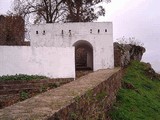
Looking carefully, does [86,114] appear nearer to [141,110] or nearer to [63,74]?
[141,110]

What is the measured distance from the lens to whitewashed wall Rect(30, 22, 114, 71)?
19375 millimetres

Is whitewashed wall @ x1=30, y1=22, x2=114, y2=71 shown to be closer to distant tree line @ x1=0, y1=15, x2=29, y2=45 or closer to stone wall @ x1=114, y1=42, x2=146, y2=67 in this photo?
stone wall @ x1=114, y1=42, x2=146, y2=67

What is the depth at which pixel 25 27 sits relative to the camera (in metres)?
25.8

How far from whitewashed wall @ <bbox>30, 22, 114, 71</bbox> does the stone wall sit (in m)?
0.58

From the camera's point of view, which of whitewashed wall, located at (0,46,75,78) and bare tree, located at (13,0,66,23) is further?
bare tree, located at (13,0,66,23)

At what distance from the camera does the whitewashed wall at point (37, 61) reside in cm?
1512

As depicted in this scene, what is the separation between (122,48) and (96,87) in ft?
45.1

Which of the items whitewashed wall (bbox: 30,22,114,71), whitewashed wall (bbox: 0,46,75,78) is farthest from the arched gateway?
whitewashed wall (bbox: 0,46,75,78)

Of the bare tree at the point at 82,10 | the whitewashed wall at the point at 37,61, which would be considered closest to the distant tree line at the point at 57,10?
the bare tree at the point at 82,10

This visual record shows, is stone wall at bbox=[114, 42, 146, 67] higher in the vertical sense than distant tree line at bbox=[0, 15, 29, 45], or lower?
lower

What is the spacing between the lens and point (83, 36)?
19359 mm

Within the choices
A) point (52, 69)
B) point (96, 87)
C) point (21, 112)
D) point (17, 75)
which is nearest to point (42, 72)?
point (52, 69)

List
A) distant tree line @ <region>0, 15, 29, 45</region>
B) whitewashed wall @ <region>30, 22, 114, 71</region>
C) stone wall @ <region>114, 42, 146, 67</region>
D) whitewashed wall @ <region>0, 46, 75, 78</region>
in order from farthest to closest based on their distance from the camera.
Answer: distant tree line @ <region>0, 15, 29, 45</region>, stone wall @ <region>114, 42, 146, 67</region>, whitewashed wall @ <region>30, 22, 114, 71</region>, whitewashed wall @ <region>0, 46, 75, 78</region>

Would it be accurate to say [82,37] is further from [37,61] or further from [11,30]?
[11,30]
